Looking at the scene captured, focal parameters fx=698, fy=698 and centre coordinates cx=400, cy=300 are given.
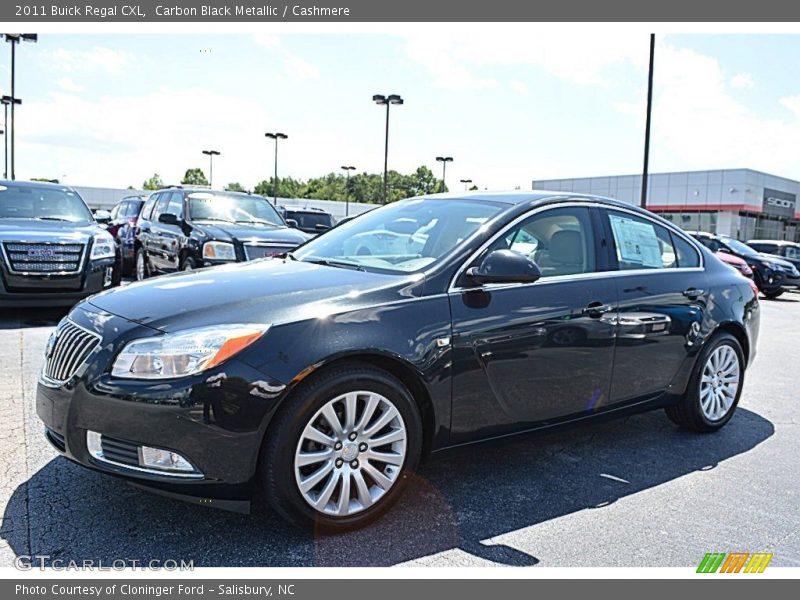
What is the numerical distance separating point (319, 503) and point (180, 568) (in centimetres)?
63

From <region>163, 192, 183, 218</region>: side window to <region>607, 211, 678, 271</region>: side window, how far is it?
25.1 feet

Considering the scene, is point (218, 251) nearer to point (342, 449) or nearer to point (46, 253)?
point (46, 253)

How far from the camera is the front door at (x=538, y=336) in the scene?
3.63m

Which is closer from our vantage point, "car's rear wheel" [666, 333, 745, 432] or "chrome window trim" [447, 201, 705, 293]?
"chrome window trim" [447, 201, 705, 293]

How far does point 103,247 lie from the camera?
9.22m

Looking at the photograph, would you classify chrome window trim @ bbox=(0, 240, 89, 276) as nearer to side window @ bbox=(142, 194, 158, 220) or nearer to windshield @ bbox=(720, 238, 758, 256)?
side window @ bbox=(142, 194, 158, 220)

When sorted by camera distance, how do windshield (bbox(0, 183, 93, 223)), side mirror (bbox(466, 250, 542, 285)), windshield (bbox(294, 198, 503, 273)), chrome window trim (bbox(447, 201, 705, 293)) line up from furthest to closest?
windshield (bbox(0, 183, 93, 223)) → windshield (bbox(294, 198, 503, 273)) → chrome window trim (bbox(447, 201, 705, 293)) → side mirror (bbox(466, 250, 542, 285))

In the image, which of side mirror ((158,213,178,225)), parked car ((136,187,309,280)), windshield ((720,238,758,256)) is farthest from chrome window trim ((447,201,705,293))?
windshield ((720,238,758,256))

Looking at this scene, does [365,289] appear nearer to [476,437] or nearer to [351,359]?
[351,359]

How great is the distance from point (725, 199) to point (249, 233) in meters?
44.9

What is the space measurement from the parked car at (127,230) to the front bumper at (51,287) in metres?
3.81

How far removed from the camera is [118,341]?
3.11m

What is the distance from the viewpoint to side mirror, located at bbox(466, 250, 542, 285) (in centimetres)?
361

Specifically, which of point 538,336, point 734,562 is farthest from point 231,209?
point 734,562
